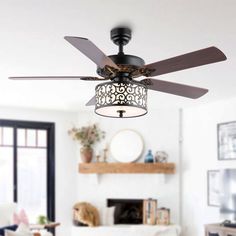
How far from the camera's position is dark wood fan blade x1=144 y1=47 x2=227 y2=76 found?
2441 mm

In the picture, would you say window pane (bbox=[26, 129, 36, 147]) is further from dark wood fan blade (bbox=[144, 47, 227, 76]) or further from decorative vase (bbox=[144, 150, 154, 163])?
dark wood fan blade (bbox=[144, 47, 227, 76])

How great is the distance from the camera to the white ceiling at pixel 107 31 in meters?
2.66

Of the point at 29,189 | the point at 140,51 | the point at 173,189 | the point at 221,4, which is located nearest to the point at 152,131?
the point at 173,189

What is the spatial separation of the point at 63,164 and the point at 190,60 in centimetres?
481

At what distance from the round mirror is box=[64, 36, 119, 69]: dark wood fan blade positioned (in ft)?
13.9

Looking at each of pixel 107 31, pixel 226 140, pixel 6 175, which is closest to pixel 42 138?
pixel 6 175

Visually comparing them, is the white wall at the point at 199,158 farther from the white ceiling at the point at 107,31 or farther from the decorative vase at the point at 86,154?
the decorative vase at the point at 86,154

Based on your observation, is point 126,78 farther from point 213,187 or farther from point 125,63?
point 213,187

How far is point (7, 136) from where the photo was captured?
6645 millimetres

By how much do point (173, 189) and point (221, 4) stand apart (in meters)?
4.52

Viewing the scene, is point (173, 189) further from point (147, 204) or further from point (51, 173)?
point (51, 173)

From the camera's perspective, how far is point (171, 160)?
6758 millimetres

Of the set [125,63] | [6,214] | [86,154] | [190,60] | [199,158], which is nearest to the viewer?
[190,60]

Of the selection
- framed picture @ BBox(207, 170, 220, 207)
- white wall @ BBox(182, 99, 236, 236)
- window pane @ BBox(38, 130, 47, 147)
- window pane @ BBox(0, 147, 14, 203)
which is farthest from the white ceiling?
window pane @ BBox(38, 130, 47, 147)
